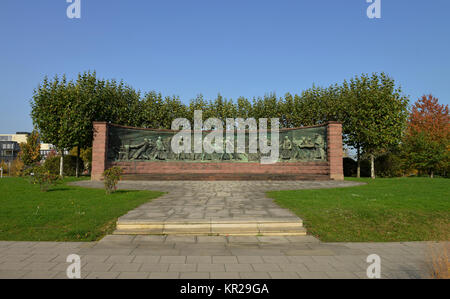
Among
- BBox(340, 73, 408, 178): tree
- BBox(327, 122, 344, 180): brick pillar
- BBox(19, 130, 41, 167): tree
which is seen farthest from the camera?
BBox(19, 130, 41, 167): tree

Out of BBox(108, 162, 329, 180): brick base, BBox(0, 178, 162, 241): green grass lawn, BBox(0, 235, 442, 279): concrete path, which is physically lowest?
BBox(0, 235, 442, 279): concrete path

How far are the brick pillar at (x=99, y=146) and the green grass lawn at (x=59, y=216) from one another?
34.8ft

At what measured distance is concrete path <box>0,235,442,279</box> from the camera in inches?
158

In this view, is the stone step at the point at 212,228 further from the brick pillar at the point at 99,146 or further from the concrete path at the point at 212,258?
the brick pillar at the point at 99,146

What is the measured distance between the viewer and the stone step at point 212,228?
20.8ft

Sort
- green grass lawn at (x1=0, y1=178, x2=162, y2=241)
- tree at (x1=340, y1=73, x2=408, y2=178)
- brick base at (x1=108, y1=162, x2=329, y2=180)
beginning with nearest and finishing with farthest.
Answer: green grass lawn at (x1=0, y1=178, x2=162, y2=241)
brick base at (x1=108, y1=162, x2=329, y2=180)
tree at (x1=340, y1=73, x2=408, y2=178)

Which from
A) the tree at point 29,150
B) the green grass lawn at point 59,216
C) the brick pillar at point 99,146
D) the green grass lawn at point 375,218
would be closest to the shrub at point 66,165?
the brick pillar at point 99,146

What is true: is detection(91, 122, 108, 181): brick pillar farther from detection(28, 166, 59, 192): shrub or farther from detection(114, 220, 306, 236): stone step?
detection(114, 220, 306, 236): stone step

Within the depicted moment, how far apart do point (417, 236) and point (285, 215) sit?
322cm

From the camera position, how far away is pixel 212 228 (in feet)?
21.1

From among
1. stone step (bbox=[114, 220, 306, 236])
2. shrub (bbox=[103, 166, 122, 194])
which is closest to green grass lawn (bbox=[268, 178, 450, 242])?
stone step (bbox=[114, 220, 306, 236])

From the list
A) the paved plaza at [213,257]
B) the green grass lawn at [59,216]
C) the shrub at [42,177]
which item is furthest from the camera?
the shrub at [42,177]
